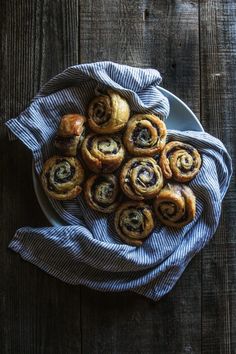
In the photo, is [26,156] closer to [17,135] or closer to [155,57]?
[17,135]

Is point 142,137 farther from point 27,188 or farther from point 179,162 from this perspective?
point 27,188

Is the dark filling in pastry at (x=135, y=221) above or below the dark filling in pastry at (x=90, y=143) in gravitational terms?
below

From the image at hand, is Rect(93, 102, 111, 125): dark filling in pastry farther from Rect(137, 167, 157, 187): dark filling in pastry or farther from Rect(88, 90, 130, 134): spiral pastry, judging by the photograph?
Rect(137, 167, 157, 187): dark filling in pastry

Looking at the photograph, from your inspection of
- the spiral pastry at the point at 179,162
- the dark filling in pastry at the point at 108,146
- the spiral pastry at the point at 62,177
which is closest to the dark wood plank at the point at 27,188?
the spiral pastry at the point at 62,177

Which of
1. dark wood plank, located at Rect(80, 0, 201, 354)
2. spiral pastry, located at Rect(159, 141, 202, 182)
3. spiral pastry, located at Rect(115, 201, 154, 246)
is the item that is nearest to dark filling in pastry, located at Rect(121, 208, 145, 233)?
spiral pastry, located at Rect(115, 201, 154, 246)

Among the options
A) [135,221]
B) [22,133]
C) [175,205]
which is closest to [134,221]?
[135,221]

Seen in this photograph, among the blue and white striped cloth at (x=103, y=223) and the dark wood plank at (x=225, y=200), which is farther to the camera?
the dark wood plank at (x=225, y=200)

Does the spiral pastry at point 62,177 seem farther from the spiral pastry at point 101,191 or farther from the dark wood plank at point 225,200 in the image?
the dark wood plank at point 225,200
